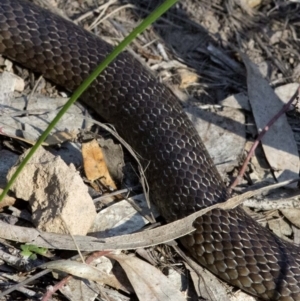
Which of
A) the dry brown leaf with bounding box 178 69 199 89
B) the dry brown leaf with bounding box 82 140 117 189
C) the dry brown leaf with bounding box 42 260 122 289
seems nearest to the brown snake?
the dry brown leaf with bounding box 82 140 117 189

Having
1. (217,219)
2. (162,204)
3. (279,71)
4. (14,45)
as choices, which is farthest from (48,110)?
(279,71)

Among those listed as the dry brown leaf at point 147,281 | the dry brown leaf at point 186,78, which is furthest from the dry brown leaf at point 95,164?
the dry brown leaf at point 186,78

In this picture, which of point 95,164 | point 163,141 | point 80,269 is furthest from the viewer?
point 163,141

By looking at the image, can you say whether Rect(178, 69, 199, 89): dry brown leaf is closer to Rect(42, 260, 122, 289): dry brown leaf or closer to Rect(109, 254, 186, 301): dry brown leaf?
Rect(109, 254, 186, 301): dry brown leaf

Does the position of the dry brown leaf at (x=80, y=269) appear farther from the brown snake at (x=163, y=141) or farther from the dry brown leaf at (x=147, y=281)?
the brown snake at (x=163, y=141)

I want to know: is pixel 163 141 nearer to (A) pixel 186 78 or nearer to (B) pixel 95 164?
(B) pixel 95 164

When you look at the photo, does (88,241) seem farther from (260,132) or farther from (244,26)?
(244,26)

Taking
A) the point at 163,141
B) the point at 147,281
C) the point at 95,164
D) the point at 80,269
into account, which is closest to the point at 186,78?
the point at 163,141
